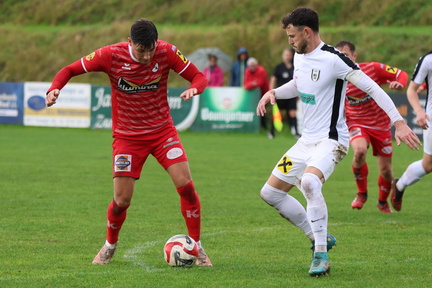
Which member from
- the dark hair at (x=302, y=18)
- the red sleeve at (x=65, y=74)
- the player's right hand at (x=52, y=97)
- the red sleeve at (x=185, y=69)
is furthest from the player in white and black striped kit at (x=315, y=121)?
the player's right hand at (x=52, y=97)

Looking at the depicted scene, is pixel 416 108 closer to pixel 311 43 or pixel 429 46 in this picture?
pixel 311 43

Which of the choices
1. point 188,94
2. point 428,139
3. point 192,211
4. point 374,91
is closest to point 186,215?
point 192,211

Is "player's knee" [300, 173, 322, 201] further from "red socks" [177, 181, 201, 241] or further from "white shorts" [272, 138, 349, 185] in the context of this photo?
"red socks" [177, 181, 201, 241]

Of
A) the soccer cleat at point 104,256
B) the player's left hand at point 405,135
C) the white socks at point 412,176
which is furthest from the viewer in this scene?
the white socks at point 412,176

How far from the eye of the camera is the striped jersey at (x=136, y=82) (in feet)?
23.1

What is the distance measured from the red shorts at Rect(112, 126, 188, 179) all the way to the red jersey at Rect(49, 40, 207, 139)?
63mm

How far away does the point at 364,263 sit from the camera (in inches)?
280

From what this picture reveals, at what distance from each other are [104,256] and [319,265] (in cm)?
187

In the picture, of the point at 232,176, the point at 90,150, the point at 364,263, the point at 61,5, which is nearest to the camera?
the point at 364,263

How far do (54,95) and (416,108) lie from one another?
13.8 ft

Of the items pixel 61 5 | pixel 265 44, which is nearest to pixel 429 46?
pixel 265 44

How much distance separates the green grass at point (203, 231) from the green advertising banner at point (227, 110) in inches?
255

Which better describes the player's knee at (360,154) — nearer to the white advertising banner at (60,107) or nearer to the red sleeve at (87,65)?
the red sleeve at (87,65)

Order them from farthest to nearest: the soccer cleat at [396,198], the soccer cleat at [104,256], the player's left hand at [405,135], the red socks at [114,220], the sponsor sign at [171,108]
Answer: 1. the sponsor sign at [171,108]
2. the soccer cleat at [396,198]
3. the red socks at [114,220]
4. the soccer cleat at [104,256]
5. the player's left hand at [405,135]
